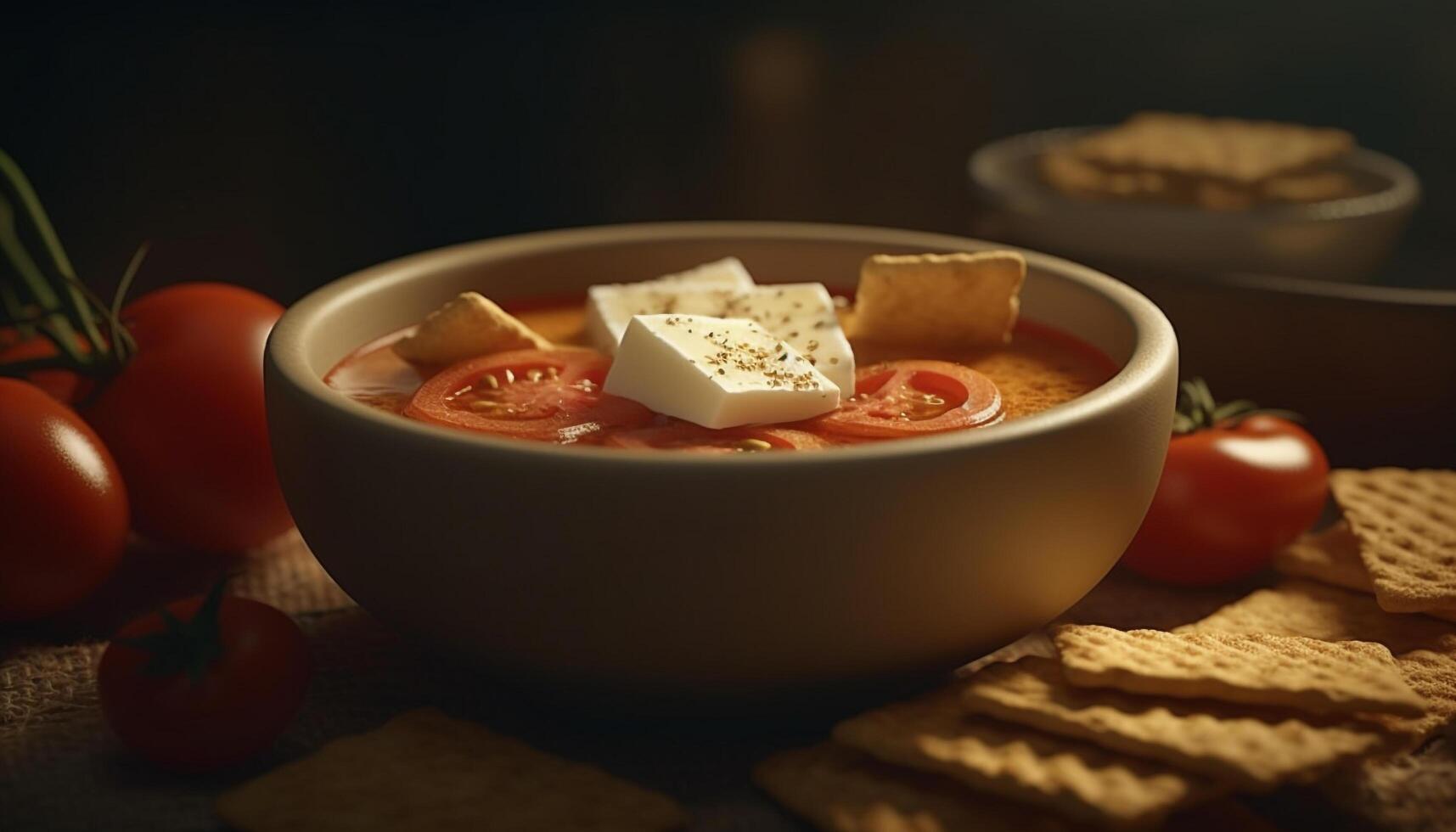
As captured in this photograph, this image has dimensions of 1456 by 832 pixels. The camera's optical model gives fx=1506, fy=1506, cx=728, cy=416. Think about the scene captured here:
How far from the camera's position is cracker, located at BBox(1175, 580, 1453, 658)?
1952 millimetres

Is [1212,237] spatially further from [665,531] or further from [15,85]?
Result: [15,85]

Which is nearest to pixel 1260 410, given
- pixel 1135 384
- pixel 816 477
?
pixel 1135 384

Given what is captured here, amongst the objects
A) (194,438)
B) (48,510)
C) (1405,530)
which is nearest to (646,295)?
(194,438)

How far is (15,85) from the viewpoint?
115 inches

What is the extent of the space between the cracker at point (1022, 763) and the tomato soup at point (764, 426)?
1.11 ft

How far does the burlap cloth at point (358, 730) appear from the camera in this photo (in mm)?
1587

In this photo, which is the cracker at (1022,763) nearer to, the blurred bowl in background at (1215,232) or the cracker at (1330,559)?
the cracker at (1330,559)

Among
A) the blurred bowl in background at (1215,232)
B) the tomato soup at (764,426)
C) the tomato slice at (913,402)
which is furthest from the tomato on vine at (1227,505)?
the blurred bowl in background at (1215,232)

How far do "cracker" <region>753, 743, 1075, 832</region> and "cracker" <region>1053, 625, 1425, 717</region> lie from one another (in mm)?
196

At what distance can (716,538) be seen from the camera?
1467 mm

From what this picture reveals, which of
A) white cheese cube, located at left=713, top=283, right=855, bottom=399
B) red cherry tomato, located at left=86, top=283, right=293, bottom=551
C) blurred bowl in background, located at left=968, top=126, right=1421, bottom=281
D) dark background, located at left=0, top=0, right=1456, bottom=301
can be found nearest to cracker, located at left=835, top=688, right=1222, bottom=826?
white cheese cube, located at left=713, top=283, right=855, bottom=399

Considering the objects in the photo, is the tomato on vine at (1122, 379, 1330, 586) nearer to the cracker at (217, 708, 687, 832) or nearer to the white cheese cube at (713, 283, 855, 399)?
the white cheese cube at (713, 283, 855, 399)

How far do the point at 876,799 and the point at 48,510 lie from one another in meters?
1.19

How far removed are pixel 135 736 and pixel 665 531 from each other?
65cm
